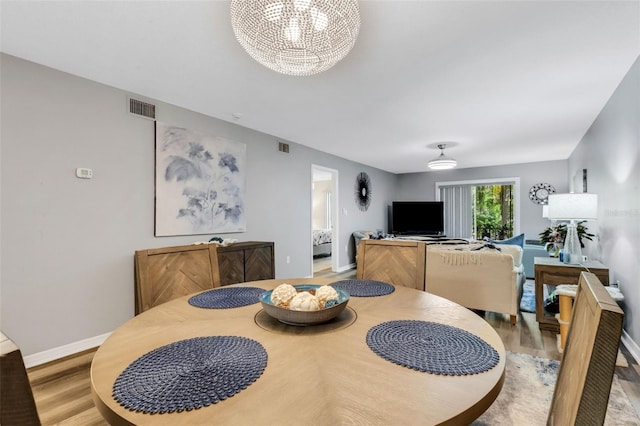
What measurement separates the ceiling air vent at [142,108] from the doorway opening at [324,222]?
281 cm

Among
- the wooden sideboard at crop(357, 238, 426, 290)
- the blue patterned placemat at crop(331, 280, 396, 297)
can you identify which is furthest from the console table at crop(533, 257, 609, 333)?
the blue patterned placemat at crop(331, 280, 396, 297)

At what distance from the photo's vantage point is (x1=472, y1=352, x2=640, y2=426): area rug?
170cm

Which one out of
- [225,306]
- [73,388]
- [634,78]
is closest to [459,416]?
[225,306]

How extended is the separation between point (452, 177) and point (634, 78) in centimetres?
567

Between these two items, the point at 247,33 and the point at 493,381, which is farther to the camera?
the point at 247,33

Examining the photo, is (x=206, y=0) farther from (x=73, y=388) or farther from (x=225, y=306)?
(x=73, y=388)

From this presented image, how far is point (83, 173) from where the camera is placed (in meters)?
2.60

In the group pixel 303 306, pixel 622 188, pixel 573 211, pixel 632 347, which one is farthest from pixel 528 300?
pixel 303 306

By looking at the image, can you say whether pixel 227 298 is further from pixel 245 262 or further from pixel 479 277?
pixel 479 277

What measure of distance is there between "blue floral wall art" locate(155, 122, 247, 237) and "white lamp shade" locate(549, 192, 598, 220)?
350 cm

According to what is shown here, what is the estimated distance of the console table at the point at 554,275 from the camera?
2.78m

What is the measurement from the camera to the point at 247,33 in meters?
1.37

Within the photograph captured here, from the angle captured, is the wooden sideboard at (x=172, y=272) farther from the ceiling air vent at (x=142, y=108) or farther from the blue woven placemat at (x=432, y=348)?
the ceiling air vent at (x=142, y=108)

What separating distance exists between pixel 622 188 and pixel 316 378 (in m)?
3.49
